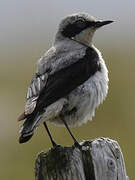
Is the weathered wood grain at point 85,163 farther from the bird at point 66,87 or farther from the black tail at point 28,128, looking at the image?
the bird at point 66,87

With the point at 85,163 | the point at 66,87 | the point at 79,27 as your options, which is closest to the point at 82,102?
the point at 66,87

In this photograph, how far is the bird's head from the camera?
995 centimetres

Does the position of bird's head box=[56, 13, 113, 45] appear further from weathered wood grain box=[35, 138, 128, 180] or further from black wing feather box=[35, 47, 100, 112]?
weathered wood grain box=[35, 138, 128, 180]

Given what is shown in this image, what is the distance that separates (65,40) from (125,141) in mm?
4694

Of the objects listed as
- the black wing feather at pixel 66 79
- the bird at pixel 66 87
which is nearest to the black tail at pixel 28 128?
the bird at pixel 66 87

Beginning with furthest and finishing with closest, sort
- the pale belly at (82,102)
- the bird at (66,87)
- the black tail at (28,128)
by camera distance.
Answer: the pale belly at (82,102), the bird at (66,87), the black tail at (28,128)

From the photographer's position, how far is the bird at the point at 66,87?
8391 mm

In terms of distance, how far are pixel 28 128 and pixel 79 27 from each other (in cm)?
235

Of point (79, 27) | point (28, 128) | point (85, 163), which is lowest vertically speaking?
point (85, 163)

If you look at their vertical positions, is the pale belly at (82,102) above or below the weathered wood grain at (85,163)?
above

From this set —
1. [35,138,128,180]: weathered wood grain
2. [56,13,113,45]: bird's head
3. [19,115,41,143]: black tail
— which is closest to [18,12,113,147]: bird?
[19,115,41,143]: black tail

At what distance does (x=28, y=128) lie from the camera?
796 centimetres

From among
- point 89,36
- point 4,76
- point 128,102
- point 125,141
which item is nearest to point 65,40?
point 89,36

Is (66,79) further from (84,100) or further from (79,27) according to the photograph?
(79,27)
